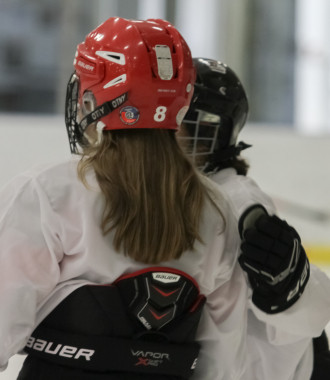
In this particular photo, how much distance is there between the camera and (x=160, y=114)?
65.1 inches

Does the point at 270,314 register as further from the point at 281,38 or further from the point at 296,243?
the point at 281,38

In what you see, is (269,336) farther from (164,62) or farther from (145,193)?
(164,62)

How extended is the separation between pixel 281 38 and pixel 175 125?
477cm

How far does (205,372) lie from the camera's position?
185 cm

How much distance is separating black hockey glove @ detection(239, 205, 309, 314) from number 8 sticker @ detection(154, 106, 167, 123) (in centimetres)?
26

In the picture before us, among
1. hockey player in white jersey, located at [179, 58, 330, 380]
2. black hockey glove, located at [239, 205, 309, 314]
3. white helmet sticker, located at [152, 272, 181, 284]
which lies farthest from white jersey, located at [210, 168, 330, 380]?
white helmet sticker, located at [152, 272, 181, 284]

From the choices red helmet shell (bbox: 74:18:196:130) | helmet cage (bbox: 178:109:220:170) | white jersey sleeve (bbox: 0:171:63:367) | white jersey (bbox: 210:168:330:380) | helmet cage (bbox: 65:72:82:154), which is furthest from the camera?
helmet cage (bbox: 178:109:220:170)

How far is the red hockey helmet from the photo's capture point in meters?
1.63

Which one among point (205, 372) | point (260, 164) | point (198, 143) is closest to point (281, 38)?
point (260, 164)

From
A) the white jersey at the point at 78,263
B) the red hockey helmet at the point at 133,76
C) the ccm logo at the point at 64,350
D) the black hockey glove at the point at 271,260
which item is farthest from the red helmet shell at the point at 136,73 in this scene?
the ccm logo at the point at 64,350

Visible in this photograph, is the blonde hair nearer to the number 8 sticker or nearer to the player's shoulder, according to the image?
the number 8 sticker

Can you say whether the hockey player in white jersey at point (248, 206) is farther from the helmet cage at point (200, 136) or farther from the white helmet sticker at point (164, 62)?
the white helmet sticker at point (164, 62)

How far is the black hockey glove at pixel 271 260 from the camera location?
1.62 m

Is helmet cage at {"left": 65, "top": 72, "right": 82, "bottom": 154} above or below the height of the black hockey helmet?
above
